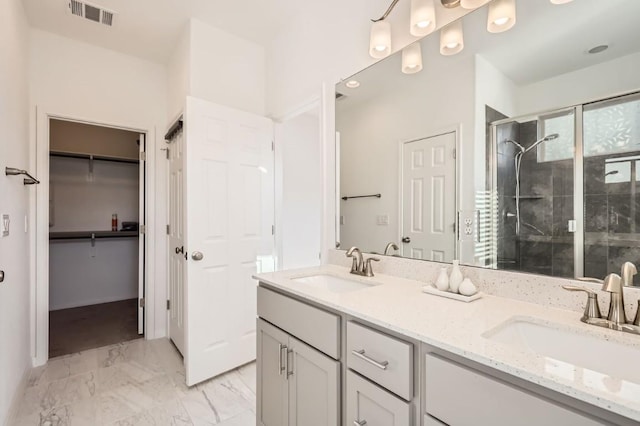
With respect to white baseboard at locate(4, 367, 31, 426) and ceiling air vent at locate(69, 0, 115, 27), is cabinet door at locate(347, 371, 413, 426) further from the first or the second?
ceiling air vent at locate(69, 0, 115, 27)

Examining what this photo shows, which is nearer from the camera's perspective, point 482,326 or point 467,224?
point 482,326

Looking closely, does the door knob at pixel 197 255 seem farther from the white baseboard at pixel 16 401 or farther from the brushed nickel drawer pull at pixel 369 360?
the brushed nickel drawer pull at pixel 369 360

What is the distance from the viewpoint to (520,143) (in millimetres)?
1185

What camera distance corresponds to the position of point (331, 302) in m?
1.15

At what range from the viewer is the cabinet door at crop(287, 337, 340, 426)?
3.74 ft

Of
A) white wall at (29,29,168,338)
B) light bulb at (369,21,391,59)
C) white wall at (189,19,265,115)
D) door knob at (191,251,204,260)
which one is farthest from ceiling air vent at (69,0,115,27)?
light bulb at (369,21,391,59)

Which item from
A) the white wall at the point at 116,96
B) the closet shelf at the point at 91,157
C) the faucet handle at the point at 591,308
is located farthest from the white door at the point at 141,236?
the faucet handle at the point at 591,308

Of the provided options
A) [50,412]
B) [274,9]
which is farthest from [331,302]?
[274,9]

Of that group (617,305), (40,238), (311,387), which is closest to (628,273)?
(617,305)

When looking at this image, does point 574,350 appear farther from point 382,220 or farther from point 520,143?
point 382,220

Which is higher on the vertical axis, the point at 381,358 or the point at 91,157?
the point at 91,157

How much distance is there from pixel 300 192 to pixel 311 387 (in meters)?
2.33

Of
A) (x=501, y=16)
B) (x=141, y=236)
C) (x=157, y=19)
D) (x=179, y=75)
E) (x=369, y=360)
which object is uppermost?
(x=157, y=19)

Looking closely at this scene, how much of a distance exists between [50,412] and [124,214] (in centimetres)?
283
